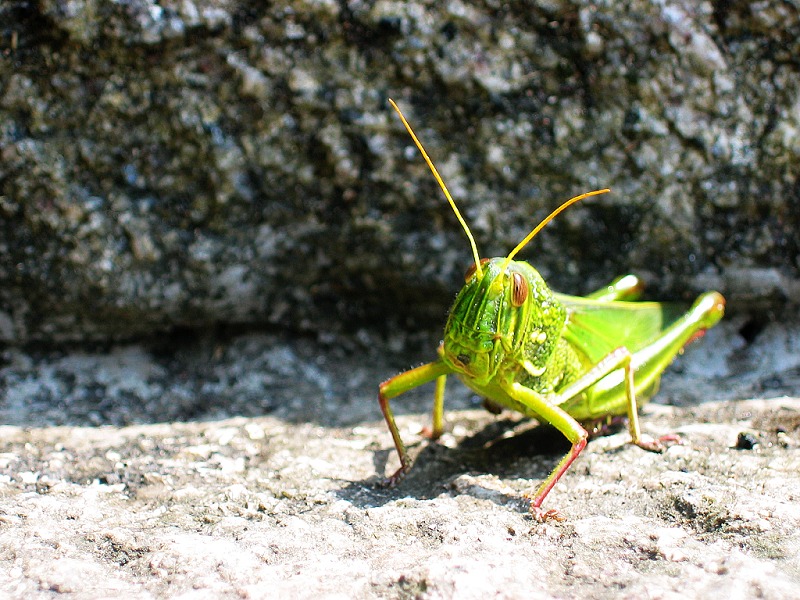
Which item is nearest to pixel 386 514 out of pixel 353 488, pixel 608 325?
pixel 353 488

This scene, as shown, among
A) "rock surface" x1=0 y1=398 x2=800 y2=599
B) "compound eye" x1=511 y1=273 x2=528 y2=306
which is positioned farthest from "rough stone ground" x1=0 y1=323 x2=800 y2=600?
"compound eye" x1=511 y1=273 x2=528 y2=306

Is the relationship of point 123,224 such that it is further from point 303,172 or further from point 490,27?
point 490,27

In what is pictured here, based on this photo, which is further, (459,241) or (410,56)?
(459,241)

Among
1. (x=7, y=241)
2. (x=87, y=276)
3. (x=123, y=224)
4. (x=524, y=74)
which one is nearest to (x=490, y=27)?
(x=524, y=74)

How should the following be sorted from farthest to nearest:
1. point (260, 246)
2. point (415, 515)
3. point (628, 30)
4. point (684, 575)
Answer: point (260, 246) < point (628, 30) < point (415, 515) < point (684, 575)

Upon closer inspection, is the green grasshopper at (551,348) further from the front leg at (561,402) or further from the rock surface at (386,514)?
the rock surface at (386,514)

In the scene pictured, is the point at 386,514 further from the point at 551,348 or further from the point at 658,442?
the point at 658,442
